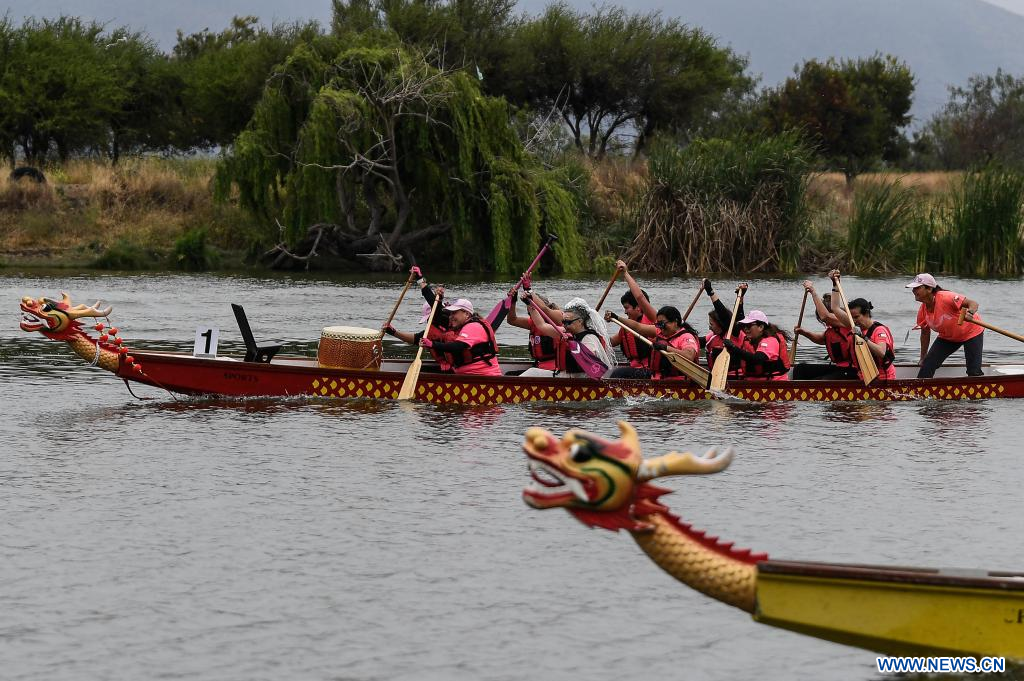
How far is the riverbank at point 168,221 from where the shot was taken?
1641 inches

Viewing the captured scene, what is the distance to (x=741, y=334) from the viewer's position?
1733 centimetres

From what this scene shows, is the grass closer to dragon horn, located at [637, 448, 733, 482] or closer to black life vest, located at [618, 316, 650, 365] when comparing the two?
black life vest, located at [618, 316, 650, 365]

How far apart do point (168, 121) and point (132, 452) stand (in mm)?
46107

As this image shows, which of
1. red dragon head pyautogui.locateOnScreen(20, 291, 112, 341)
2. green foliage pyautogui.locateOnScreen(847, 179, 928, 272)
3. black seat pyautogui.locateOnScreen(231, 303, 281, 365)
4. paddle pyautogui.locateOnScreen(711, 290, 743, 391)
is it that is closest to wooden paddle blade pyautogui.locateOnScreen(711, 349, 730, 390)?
paddle pyautogui.locateOnScreen(711, 290, 743, 391)

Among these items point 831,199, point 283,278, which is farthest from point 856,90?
point 283,278

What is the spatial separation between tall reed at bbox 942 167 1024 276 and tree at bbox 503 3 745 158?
2418 cm

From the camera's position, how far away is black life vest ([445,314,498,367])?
1684cm

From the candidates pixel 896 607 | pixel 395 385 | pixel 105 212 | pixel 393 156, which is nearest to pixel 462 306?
pixel 395 385

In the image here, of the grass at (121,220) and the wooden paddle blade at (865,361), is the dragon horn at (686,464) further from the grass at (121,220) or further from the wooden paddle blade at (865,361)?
the grass at (121,220)

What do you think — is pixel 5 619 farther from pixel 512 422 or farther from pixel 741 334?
pixel 741 334

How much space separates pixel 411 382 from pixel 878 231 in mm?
25597

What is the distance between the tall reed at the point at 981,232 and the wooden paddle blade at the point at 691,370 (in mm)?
21721

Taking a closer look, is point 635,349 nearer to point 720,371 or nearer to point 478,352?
point 720,371

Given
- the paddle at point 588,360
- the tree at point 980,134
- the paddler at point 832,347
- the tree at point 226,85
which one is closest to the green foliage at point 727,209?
the tree at point 226,85
